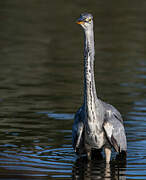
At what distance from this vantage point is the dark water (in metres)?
10.9

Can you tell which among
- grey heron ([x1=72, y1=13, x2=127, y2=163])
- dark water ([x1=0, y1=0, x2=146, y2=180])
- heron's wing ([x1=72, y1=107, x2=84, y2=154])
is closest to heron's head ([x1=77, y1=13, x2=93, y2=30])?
grey heron ([x1=72, y1=13, x2=127, y2=163])

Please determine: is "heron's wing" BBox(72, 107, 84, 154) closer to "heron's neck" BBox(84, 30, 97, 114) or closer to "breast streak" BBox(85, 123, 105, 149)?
"breast streak" BBox(85, 123, 105, 149)

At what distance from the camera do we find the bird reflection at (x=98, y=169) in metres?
10.3

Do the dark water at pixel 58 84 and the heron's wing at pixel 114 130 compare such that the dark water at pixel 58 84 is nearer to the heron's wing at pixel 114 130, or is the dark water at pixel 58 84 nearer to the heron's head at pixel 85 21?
the heron's wing at pixel 114 130

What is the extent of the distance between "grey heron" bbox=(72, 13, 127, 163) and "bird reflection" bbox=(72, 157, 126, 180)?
6.2 inches

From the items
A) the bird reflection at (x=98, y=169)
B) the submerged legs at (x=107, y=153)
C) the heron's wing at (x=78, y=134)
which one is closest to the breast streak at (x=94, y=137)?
the heron's wing at (x=78, y=134)

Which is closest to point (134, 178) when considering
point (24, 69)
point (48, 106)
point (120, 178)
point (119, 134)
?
point (120, 178)

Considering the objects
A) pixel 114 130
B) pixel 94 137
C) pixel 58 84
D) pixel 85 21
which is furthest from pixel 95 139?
pixel 58 84

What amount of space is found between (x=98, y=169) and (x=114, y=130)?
0.75 metres

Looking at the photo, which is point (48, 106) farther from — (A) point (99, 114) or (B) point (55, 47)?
(B) point (55, 47)

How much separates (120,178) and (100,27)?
68.5 feet

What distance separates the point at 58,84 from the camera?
18.2m

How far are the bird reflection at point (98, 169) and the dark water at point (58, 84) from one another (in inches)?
0.7

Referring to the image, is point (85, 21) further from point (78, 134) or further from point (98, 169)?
point (98, 169)
